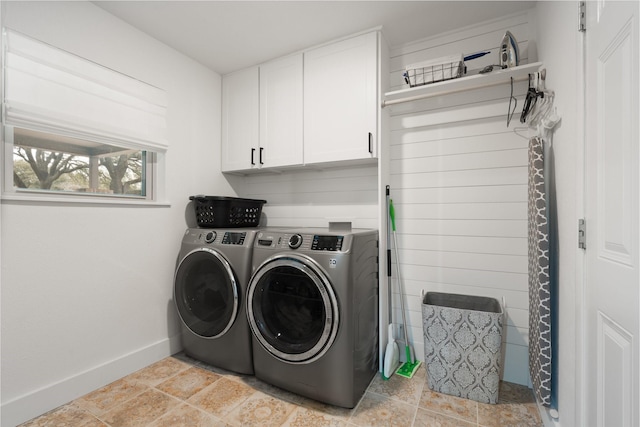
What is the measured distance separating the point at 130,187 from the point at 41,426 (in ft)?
4.63

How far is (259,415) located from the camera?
1528mm

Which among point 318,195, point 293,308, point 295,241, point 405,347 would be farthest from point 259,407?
point 318,195

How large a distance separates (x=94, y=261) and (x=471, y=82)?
2.57 meters

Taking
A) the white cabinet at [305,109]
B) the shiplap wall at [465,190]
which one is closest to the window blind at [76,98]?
the white cabinet at [305,109]

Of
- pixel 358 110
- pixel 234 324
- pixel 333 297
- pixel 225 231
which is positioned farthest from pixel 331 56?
pixel 234 324

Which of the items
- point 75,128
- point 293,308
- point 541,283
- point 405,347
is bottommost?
point 405,347

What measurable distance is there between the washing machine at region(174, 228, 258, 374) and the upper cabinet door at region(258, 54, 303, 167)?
0.73m

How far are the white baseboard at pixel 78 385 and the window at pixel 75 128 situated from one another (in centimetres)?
105

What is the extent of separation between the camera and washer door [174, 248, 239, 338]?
1.84 meters

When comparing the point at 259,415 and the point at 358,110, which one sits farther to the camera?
the point at 358,110

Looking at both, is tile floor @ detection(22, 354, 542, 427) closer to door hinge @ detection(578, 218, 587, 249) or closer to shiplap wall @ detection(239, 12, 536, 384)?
shiplap wall @ detection(239, 12, 536, 384)

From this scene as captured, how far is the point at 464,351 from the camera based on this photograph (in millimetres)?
1627

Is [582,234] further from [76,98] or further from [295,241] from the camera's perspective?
[76,98]

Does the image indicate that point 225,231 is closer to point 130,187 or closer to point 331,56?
point 130,187
